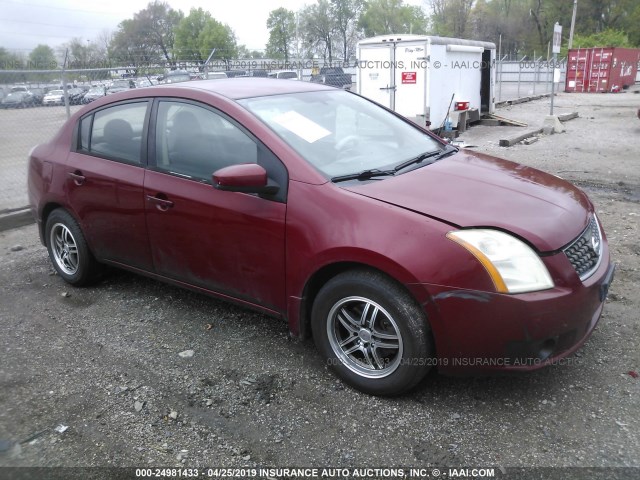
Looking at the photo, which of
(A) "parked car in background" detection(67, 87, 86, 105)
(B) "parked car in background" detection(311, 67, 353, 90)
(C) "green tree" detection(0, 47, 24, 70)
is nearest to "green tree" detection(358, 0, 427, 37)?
(B) "parked car in background" detection(311, 67, 353, 90)

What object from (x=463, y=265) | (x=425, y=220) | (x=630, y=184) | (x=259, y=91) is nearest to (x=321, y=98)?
(x=259, y=91)

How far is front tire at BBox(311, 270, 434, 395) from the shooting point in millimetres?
2785

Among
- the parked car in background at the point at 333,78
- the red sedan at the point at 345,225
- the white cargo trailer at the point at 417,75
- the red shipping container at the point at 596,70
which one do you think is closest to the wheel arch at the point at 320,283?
the red sedan at the point at 345,225

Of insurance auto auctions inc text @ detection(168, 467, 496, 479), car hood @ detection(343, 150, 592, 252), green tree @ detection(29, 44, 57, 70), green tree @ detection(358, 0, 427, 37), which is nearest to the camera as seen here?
insurance auto auctions inc text @ detection(168, 467, 496, 479)

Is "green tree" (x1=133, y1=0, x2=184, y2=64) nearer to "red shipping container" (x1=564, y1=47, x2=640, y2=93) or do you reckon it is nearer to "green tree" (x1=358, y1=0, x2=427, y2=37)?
"green tree" (x1=358, y1=0, x2=427, y2=37)

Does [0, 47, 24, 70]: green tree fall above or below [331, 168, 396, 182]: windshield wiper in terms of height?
above

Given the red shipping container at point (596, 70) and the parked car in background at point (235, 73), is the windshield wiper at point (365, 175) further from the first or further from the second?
the red shipping container at point (596, 70)

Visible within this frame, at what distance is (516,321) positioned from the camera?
8.50ft

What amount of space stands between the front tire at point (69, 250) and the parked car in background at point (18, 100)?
396 centimetres

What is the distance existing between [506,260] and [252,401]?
5.10ft

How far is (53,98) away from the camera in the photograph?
831 centimetres

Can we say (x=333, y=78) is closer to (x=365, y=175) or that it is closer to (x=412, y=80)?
(x=412, y=80)

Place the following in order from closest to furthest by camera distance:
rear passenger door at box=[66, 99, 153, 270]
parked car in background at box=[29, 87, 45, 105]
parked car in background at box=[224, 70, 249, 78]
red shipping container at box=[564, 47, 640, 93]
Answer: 1. rear passenger door at box=[66, 99, 153, 270]
2. parked car in background at box=[29, 87, 45, 105]
3. parked car in background at box=[224, 70, 249, 78]
4. red shipping container at box=[564, 47, 640, 93]

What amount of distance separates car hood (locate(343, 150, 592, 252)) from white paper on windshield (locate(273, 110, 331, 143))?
1.80ft
